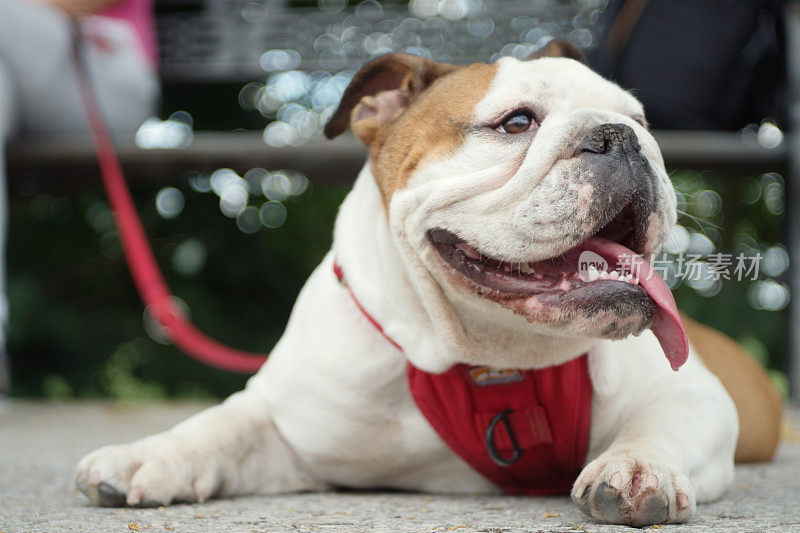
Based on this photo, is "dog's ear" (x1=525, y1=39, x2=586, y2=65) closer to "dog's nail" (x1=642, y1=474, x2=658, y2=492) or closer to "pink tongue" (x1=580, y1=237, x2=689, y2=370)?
"pink tongue" (x1=580, y1=237, x2=689, y2=370)

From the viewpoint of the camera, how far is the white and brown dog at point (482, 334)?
64.7 inches

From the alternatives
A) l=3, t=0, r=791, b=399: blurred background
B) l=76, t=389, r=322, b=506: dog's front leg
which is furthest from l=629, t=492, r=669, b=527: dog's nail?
l=3, t=0, r=791, b=399: blurred background

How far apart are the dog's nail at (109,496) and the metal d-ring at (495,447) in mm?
809

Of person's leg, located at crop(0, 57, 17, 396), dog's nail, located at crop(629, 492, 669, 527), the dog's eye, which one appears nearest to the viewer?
dog's nail, located at crop(629, 492, 669, 527)

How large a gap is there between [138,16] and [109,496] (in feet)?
10.2

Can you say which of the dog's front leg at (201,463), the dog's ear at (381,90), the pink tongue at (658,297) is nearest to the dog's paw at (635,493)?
the pink tongue at (658,297)

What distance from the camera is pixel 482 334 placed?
6.21 ft

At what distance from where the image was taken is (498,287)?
174 centimetres

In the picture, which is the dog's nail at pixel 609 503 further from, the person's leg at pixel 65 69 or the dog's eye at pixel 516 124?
the person's leg at pixel 65 69

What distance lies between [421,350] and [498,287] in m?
0.29

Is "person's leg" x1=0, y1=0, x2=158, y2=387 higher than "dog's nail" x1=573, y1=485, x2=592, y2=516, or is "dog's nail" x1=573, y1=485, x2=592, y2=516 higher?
"person's leg" x1=0, y1=0, x2=158, y2=387

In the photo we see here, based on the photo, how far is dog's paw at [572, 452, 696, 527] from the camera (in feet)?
4.98

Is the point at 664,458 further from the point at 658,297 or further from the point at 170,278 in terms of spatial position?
the point at 170,278

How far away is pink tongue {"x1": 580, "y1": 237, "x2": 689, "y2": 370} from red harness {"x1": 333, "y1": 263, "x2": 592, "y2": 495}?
1.09ft
